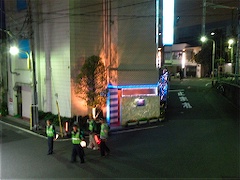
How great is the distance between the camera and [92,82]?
17203 mm

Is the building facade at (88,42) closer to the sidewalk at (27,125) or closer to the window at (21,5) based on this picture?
the window at (21,5)

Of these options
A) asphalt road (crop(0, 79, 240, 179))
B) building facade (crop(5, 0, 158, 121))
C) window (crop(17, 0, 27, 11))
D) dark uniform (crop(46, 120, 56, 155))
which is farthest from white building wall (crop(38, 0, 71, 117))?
dark uniform (crop(46, 120, 56, 155))

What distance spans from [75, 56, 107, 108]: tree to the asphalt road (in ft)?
8.94

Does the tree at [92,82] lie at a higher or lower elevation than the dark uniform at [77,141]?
higher

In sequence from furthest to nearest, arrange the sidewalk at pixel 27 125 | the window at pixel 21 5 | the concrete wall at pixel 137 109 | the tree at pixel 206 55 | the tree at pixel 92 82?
the tree at pixel 206 55 → the window at pixel 21 5 → the concrete wall at pixel 137 109 → the sidewalk at pixel 27 125 → the tree at pixel 92 82

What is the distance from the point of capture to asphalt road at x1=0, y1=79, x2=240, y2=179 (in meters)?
10.2

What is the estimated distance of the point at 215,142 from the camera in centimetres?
1402

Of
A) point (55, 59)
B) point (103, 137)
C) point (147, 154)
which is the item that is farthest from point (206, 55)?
point (103, 137)

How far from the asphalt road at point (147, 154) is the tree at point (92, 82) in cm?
273

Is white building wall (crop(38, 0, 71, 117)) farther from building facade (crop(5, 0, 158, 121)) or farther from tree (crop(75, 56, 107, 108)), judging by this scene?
tree (crop(75, 56, 107, 108))

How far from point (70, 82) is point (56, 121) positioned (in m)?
2.95

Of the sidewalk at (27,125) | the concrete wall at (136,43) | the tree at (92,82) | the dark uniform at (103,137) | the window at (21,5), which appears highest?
the window at (21,5)

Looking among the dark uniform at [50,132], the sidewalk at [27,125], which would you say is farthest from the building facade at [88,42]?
the dark uniform at [50,132]

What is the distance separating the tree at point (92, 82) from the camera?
55.8ft
